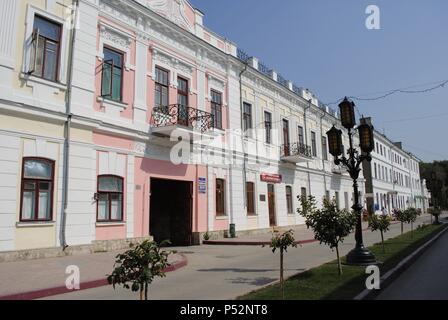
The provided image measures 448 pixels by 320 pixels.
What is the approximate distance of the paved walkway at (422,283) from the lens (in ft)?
24.1

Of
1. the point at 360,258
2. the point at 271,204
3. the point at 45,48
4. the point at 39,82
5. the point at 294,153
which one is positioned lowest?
the point at 360,258

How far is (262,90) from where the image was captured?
24547mm

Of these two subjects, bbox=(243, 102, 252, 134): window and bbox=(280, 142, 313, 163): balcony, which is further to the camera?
bbox=(280, 142, 313, 163): balcony

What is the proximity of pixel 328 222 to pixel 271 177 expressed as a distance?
15.0m

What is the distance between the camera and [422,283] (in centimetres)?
855

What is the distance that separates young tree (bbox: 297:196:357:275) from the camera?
8.99m

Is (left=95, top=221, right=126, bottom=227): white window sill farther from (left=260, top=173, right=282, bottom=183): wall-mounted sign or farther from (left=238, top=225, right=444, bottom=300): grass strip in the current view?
(left=260, top=173, right=282, bottom=183): wall-mounted sign


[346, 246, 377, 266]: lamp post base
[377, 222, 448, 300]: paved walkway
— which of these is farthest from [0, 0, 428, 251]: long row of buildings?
[377, 222, 448, 300]: paved walkway

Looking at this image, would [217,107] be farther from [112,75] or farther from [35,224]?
[35,224]

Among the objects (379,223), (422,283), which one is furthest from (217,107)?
(422,283)

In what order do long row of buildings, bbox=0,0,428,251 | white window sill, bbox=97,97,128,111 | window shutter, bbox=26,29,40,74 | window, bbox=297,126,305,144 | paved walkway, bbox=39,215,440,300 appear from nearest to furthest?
paved walkway, bbox=39,215,440,300 → long row of buildings, bbox=0,0,428,251 → window shutter, bbox=26,29,40,74 → white window sill, bbox=97,97,128,111 → window, bbox=297,126,305,144

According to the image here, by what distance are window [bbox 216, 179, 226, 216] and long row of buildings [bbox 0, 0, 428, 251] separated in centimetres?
7
